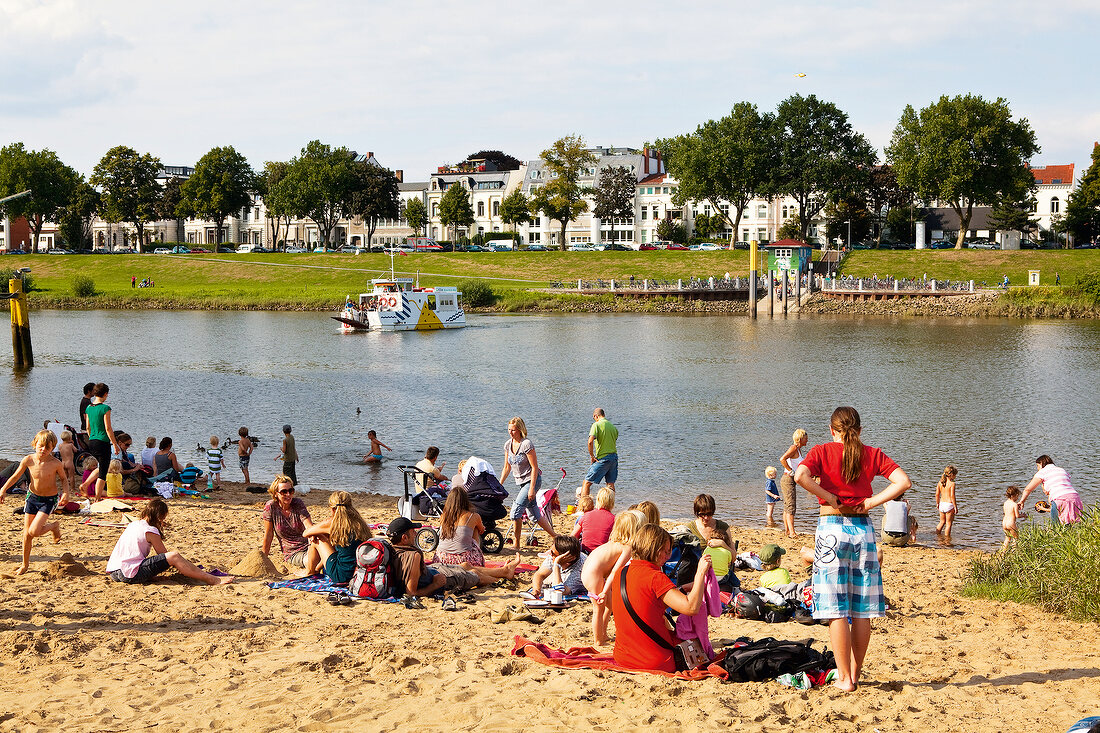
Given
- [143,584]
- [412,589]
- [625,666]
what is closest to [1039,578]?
[625,666]

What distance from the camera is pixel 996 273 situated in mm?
80875

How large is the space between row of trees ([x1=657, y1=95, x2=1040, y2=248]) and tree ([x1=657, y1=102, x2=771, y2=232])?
10 centimetres

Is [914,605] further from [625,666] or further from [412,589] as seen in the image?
[412,589]

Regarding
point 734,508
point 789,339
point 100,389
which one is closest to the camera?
point 100,389

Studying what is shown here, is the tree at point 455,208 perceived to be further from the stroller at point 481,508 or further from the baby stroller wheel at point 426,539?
the baby stroller wheel at point 426,539

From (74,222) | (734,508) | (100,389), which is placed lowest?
(734,508)

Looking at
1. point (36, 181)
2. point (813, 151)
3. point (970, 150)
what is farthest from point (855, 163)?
point (36, 181)

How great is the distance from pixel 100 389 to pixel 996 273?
78859 millimetres

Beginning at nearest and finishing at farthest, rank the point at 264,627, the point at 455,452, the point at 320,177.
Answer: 1. the point at 264,627
2. the point at 455,452
3. the point at 320,177

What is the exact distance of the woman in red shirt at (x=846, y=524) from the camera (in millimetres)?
6812

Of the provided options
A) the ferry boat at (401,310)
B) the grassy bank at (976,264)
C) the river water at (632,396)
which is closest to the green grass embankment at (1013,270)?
the grassy bank at (976,264)

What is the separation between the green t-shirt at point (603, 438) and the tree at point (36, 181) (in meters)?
115

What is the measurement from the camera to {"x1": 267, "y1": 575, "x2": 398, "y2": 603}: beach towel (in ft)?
32.3

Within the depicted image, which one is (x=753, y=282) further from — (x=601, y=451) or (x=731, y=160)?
(x=601, y=451)
